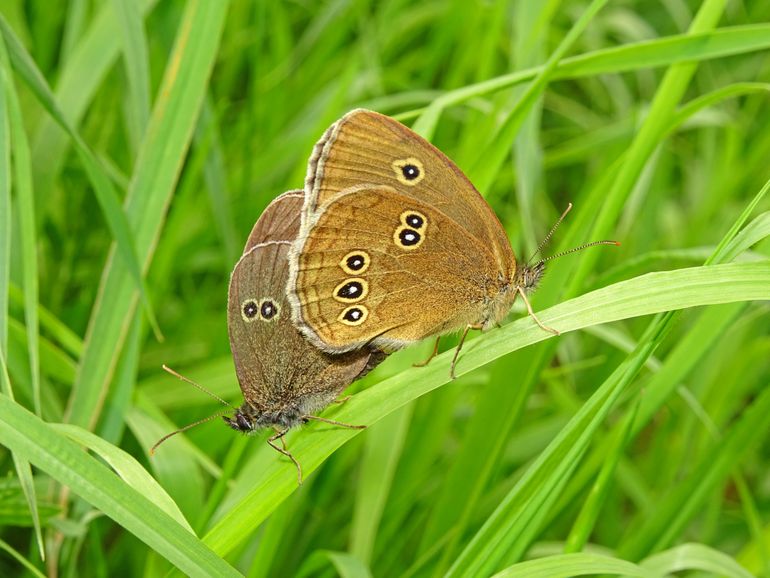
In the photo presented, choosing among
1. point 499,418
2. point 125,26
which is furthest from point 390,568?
point 125,26

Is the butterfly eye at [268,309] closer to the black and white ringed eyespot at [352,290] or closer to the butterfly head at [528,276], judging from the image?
the black and white ringed eyespot at [352,290]

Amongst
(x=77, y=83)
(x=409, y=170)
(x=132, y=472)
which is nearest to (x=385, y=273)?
(x=409, y=170)

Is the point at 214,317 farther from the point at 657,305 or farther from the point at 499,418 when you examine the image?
the point at 657,305

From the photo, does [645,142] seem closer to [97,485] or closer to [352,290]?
[352,290]

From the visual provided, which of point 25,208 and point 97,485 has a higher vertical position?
point 25,208

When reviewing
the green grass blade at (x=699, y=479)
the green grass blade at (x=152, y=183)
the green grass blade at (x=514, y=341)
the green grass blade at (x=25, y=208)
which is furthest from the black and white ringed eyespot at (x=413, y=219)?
the green grass blade at (x=699, y=479)

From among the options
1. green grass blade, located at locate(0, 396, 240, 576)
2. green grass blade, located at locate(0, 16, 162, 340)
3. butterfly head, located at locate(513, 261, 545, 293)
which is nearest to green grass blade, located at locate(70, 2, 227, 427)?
green grass blade, located at locate(0, 16, 162, 340)
